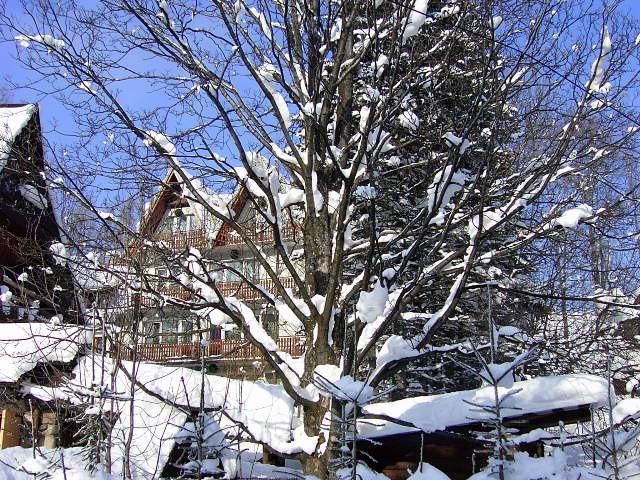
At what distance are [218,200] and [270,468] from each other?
354 centimetres

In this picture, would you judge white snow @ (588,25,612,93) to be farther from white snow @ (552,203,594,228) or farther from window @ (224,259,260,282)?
window @ (224,259,260,282)

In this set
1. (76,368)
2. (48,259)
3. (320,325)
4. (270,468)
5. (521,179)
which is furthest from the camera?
(48,259)

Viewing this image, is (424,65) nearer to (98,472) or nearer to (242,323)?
(242,323)

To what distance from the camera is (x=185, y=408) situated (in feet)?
25.7

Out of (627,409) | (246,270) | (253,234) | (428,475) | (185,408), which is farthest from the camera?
(246,270)

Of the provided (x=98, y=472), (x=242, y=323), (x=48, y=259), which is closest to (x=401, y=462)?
(x=242, y=323)

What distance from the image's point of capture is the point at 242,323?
26.3 ft

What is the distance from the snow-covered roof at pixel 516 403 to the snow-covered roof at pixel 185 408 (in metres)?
Result: 0.96

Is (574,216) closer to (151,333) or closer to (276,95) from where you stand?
(276,95)

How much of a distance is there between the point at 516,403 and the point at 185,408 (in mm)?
3759


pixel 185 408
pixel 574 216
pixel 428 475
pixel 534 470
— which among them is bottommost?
pixel 428 475

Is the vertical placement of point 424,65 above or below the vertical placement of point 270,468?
above

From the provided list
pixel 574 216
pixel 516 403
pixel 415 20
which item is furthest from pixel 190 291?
pixel 574 216

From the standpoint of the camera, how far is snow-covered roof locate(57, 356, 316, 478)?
310 inches
